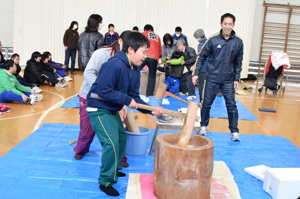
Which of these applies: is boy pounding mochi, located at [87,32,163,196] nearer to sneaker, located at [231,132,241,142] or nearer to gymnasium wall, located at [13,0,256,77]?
sneaker, located at [231,132,241,142]

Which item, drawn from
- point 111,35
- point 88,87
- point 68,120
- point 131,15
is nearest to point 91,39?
point 68,120

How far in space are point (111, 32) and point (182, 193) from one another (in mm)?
8457

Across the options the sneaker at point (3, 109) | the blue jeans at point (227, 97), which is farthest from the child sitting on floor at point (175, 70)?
the sneaker at point (3, 109)

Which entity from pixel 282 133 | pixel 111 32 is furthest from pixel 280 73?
pixel 111 32

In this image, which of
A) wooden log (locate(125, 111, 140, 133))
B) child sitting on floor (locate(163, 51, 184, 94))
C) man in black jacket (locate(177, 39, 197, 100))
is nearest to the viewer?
wooden log (locate(125, 111, 140, 133))

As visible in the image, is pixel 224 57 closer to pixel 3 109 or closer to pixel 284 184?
pixel 284 184

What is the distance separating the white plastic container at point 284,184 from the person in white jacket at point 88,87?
132 cm

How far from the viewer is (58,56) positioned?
36.1ft

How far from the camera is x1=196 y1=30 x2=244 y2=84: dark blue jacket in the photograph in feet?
12.4

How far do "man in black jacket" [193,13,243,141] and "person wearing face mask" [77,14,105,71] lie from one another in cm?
151

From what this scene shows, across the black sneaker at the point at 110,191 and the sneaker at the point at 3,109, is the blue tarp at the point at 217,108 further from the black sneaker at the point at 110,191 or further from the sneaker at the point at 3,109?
the black sneaker at the point at 110,191

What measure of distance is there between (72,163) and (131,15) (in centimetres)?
860

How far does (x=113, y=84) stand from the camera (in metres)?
2.28

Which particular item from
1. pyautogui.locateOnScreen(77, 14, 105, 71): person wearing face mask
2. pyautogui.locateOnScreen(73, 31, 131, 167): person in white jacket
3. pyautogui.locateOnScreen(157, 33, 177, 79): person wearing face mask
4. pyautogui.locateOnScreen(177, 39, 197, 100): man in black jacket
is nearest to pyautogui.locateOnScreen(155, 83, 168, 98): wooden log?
pyautogui.locateOnScreen(77, 14, 105, 71): person wearing face mask
